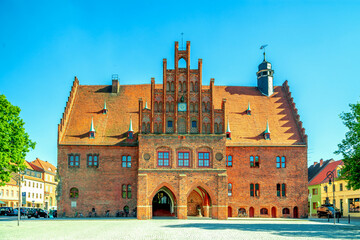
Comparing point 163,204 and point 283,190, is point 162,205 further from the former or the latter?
point 283,190

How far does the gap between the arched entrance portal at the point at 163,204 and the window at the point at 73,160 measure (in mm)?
11574

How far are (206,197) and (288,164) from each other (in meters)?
11.3

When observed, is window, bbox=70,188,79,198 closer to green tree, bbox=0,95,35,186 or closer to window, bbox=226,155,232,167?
green tree, bbox=0,95,35,186

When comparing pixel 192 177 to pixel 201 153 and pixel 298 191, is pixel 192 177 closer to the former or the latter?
pixel 201 153

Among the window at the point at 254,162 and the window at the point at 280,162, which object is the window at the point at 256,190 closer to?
the window at the point at 254,162

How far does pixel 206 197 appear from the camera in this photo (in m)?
51.8

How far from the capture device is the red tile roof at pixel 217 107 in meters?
52.0

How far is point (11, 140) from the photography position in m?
41.7

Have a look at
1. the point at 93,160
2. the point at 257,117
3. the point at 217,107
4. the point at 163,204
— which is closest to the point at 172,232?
the point at 93,160

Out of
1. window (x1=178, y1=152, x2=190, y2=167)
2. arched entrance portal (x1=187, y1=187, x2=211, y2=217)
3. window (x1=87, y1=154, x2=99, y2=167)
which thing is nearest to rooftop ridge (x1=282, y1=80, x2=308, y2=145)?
arched entrance portal (x1=187, y1=187, x2=211, y2=217)

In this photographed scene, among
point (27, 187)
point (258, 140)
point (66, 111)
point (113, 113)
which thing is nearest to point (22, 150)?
point (66, 111)

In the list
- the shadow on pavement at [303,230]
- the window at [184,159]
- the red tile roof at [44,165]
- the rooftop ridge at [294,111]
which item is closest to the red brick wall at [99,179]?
the window at [184,159]

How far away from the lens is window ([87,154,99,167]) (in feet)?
169

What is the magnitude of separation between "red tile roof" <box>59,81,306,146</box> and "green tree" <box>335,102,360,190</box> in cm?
1338
